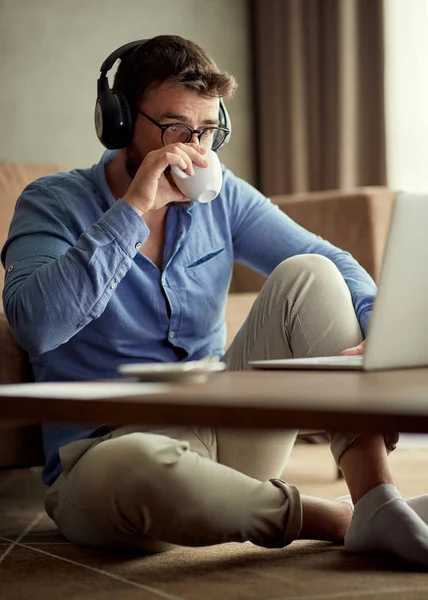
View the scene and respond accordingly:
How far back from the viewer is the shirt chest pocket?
172cm

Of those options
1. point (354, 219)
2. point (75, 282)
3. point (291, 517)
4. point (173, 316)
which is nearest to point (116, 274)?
point (75, 282)

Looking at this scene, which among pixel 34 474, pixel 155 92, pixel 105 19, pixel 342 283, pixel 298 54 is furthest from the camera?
pixel 298 54

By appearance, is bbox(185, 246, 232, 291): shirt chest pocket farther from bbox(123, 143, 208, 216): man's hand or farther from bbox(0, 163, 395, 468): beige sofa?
bbox(0, 163, 395, 468): beige sofa

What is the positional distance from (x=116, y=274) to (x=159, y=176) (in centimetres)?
18

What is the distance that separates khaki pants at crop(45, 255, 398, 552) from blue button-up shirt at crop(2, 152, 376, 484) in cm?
9

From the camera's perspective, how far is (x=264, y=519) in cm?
135

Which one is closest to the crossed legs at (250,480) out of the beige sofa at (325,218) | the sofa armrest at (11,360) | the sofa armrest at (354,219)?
the sofa armrest at (11,360)

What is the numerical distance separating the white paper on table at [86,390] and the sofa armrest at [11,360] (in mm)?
819

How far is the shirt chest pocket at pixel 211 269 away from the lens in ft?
5.63

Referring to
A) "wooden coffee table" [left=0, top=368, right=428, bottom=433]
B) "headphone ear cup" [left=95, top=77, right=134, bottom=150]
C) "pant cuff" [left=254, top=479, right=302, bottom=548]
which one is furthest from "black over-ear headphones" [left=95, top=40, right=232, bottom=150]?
"wooden coffee table" [left=0, top=368, right=428, bottom=433]

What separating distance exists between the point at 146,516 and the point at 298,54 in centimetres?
299

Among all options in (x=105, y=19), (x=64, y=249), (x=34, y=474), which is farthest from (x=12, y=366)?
(x=105, y=19)

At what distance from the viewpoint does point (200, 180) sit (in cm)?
150

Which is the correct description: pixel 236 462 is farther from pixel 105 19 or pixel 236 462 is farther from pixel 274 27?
pixel 274 27
